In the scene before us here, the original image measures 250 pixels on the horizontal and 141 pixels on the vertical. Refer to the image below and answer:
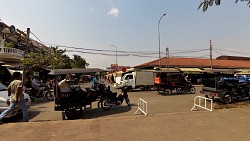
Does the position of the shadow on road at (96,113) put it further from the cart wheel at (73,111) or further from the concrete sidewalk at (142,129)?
the concrete sidewalk at (142,129)

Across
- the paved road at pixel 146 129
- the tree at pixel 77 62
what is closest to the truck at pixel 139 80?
the paved road at pixel 146 129

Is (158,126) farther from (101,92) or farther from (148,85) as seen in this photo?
(148,85)

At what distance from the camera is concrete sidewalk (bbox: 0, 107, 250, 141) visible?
5.96 meters

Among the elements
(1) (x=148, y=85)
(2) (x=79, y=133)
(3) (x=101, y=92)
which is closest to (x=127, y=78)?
(1) (x=148, y=85)

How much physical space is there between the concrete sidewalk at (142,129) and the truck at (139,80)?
18.3m

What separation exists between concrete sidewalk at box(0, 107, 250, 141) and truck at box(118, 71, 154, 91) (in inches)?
719

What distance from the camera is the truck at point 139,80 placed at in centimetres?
2664

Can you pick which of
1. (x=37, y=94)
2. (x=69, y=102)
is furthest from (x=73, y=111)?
(x=37, y=94)

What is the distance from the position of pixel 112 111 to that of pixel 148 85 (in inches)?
631

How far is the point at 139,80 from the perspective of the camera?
87.7 ft

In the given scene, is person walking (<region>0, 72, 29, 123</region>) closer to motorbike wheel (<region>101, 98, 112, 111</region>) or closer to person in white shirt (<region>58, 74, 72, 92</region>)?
person in white shirt (<region>58, 74, 72, 92</region>)

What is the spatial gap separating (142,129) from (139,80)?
2010 cm

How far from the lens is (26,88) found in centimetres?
1667

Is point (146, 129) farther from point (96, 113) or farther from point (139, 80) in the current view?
point (139, 80)
